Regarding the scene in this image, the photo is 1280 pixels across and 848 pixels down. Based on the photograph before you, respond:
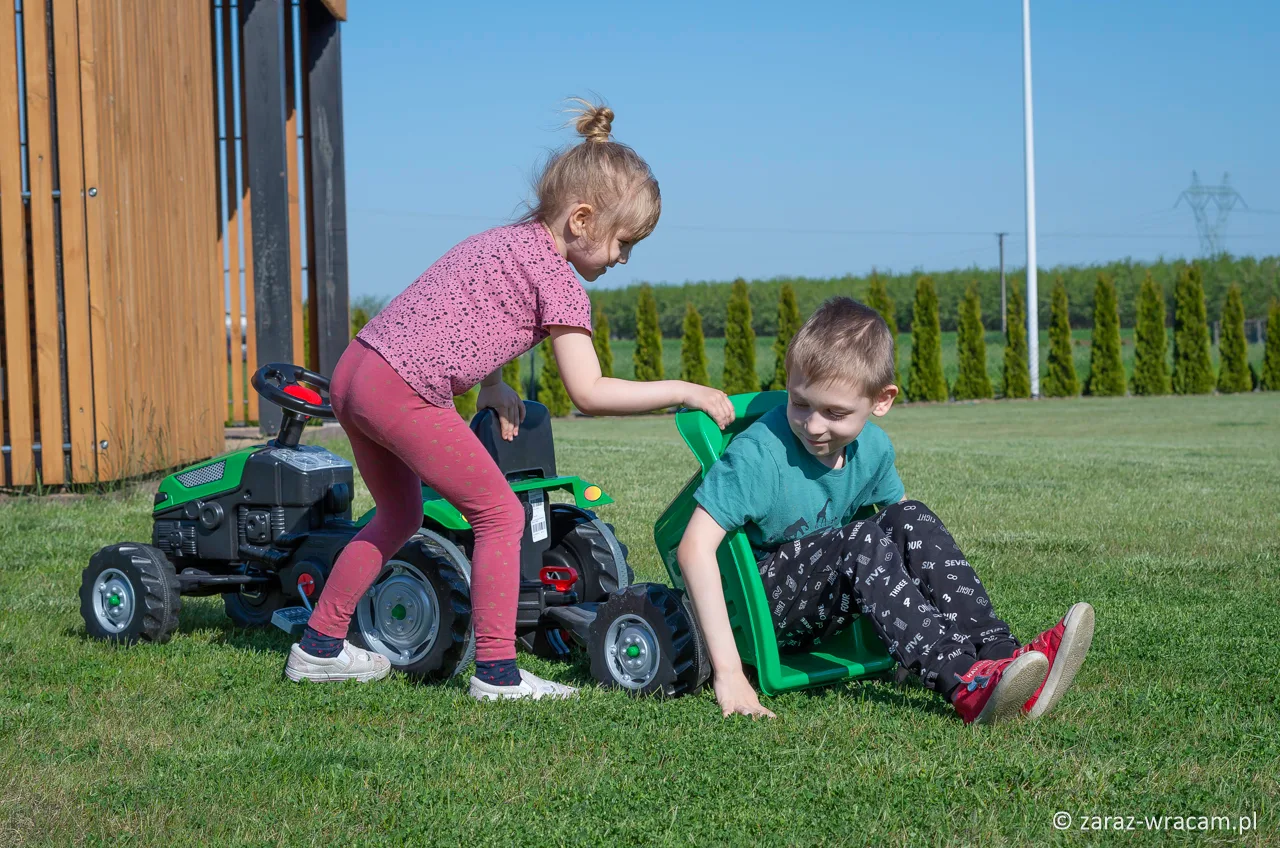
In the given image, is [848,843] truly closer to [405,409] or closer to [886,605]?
[886,605]

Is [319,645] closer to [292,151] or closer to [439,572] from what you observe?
[439,572]

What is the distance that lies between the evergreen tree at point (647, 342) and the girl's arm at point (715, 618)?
23374mm

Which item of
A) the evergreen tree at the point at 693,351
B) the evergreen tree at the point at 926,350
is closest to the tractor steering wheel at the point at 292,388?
the evergreen tree at the point at 693,351

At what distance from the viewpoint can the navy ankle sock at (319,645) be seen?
3529mm

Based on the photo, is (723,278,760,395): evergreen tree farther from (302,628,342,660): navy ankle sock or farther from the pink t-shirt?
the pink t-shirt

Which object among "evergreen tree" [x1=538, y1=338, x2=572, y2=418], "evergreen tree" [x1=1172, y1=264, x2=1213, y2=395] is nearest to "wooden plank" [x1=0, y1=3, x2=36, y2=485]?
"evergreen tree" [x1=538, y1=338, x2=572, y2=418]

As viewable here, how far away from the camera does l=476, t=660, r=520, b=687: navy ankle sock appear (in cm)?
329

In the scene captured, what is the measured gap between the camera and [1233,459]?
37.2 ft

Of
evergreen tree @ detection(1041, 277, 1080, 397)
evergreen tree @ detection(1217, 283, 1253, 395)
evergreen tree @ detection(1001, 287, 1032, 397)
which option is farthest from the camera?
evergreen tree @ detection(1217, 283, 1253, 395)

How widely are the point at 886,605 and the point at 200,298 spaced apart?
6913 millimetres

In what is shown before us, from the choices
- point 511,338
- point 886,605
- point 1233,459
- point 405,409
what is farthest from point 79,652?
point 1233,459

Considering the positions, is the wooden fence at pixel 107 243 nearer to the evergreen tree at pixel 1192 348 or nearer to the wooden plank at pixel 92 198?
the wooden plank at pixel 92 198

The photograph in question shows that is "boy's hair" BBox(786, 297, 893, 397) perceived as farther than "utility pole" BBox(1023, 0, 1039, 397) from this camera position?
No

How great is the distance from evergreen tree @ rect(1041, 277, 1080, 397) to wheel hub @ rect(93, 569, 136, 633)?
88.8ft
